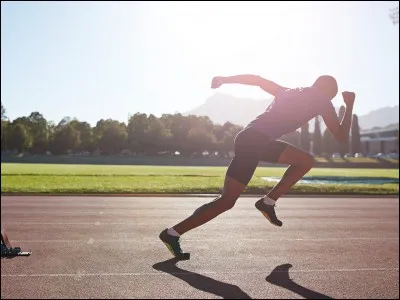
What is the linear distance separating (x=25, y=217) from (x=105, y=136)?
22.1 meters

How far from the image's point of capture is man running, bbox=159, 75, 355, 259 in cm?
184

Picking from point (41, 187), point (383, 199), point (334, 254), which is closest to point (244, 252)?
point (334, 254)

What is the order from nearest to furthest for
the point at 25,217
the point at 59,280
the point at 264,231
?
1. the point at 59,280
2. the point at 264,231
3. the point at 25,217

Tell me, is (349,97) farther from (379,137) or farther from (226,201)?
(379,137)

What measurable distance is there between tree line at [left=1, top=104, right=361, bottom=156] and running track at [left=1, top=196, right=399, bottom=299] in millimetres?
674

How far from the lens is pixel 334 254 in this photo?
52.3 feet

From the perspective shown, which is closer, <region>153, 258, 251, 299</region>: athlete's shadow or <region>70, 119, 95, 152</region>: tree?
<region>153, 258, 251, 299</region>: athlete's shadow

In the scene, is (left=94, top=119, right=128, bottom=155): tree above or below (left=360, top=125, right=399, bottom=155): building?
below

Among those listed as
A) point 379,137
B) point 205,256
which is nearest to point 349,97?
point 205,256

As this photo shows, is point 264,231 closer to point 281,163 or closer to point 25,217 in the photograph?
point 25,217

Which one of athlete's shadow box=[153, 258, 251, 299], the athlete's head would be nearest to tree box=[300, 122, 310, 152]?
the athlete's head

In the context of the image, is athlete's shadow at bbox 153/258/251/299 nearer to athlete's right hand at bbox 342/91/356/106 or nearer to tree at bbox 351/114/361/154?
tree at bbox 351/114/361/154

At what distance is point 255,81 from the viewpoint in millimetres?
1938

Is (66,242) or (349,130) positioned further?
(66,242)
